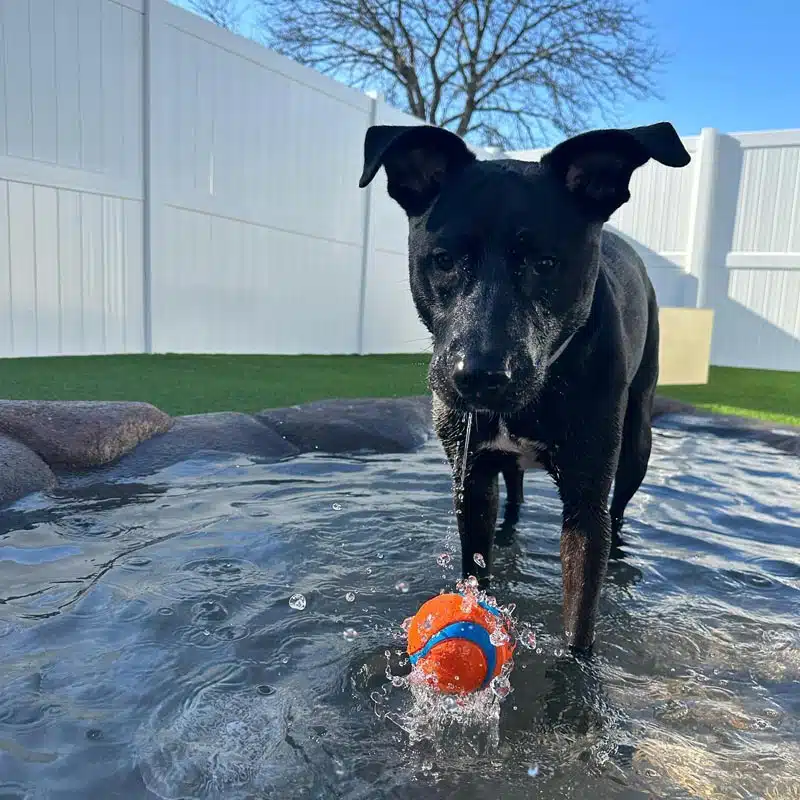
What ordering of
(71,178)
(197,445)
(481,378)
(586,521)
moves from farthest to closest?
1. (71,178)
2. (197,445)
3. (586,521)
4. (481,378)

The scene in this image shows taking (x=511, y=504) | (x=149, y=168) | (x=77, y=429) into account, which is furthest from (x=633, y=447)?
(x=149, y=168)

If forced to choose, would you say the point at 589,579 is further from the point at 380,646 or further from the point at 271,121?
the point at 271,121

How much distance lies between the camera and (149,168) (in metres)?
7.81

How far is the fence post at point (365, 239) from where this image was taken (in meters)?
11.3

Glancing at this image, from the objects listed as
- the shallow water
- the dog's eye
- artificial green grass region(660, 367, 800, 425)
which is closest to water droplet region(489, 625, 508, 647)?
the shallow water

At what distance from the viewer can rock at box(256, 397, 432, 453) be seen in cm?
497

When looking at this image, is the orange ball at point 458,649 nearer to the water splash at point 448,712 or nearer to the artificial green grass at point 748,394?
the water splash at point 448,712

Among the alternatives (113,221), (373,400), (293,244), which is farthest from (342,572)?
(293,244)

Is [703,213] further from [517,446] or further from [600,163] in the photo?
[517,446]

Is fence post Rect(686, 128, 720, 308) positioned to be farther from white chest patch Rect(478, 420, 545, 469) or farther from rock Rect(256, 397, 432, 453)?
white chest patch Rect(478, 420, 545, 469)

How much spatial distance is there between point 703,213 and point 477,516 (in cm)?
1179

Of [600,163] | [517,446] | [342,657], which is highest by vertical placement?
[600,163]

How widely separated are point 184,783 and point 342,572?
4.41 ft

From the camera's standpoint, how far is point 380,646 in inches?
89.7
